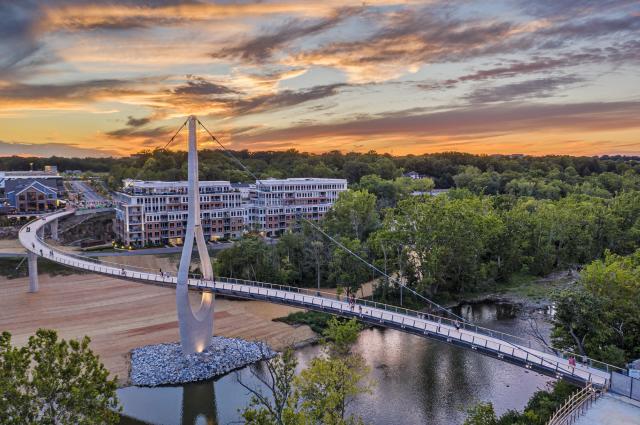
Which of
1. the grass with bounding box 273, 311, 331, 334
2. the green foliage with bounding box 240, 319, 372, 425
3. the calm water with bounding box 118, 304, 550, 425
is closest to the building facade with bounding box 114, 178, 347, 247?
the grass with bounding box 273, 311, 331, 334

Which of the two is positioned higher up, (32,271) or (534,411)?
(32,271)

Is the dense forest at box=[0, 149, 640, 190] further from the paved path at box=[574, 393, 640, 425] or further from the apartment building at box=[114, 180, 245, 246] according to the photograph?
the paved path at box=[574, 393, 640, 425]

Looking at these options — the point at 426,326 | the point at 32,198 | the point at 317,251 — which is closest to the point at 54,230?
the point at 32,198

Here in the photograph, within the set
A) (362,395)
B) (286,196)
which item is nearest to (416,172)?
(286,196)

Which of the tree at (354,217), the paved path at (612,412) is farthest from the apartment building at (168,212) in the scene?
the paved path at (612,412)

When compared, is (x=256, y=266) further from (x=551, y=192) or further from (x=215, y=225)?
(x=551, y=192)

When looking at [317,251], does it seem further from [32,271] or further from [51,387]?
[51,387]

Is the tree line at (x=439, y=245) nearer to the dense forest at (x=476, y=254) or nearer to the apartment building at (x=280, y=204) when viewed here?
the dense forest at (x=476, y=254)
